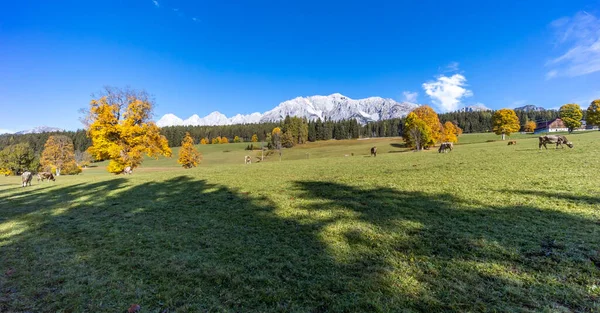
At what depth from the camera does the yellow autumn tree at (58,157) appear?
69.1 meters

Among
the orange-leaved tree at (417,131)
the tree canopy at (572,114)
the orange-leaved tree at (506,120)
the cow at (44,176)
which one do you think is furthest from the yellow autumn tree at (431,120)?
the cow at (44,176)

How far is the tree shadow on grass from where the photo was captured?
4.20m

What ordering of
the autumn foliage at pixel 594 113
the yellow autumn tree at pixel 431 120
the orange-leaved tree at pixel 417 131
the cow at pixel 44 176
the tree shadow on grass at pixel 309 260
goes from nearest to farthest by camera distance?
the tree shadow on grass at pixel 309 260 < the cow at pixel 44 176 < the orange-leaved tree at pixel 417 131 < the yellow autumn tree at pixel 431 120 < the autumn foliage at pixel 594 113

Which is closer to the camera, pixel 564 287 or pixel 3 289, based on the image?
Result: pixel 564 287

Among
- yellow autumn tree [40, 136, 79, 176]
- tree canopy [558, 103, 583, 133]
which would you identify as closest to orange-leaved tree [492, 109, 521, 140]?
tree canopy [558, 103, 583, 133]

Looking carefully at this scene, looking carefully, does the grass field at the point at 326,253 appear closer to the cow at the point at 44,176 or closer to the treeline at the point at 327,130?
the cow at the point at 44,176

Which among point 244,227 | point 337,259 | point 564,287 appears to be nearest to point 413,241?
point 337,259

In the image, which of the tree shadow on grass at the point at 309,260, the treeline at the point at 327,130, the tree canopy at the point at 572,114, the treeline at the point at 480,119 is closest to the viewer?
the tree shadow on grass at the point at 309,260

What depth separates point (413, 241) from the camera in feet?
20.7

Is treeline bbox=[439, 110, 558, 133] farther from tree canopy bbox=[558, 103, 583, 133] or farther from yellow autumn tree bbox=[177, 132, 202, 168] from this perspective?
yellow autumn tree bbox=[177, 132, 202, 168]

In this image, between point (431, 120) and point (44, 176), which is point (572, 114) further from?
point (44, 176)

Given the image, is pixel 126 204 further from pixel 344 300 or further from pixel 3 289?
pixel 344 300

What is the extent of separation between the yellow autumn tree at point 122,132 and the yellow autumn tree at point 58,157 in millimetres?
50680

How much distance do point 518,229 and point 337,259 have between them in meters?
4.86
